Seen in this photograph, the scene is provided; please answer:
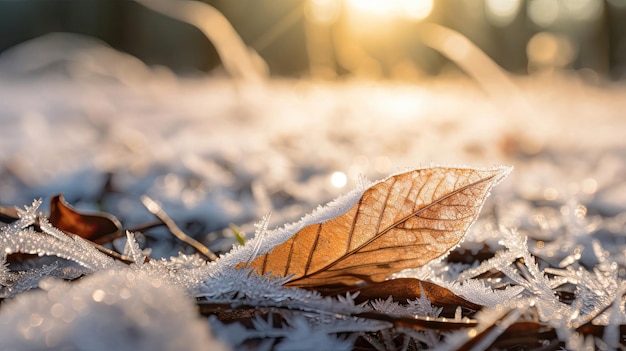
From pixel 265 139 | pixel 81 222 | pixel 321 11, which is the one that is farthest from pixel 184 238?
pixel 321 11

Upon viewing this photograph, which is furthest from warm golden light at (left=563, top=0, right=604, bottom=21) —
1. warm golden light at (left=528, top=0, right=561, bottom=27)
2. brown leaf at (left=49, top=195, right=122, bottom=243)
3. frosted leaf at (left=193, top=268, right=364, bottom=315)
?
frosted leaf at (left=193, top=268, right=364, bottom=315)

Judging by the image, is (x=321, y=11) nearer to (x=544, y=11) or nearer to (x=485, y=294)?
(x=485, y=294)

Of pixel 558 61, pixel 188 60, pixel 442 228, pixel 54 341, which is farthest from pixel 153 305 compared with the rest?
pixel 188 60

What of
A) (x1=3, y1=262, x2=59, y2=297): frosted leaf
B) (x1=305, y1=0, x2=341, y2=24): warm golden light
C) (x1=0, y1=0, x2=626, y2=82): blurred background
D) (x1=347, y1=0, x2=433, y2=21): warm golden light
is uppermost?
(x1=0, y1=0, x2=626, y2=82): blurred background

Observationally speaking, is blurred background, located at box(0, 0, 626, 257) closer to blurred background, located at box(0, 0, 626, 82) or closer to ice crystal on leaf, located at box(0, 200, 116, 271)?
ice crystal on leaf, located at box(0, 200, 116, 271)

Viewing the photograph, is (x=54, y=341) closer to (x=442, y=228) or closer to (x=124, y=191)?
(x=442, y=228)

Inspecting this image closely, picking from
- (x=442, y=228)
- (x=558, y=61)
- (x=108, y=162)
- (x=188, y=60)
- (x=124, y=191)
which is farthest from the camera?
(x=188, y=60)

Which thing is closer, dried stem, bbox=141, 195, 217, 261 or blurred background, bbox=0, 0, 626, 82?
dried stem, bbox=141, 195, 217, 261

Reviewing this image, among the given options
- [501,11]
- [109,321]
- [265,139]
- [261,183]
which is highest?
[501,11]
